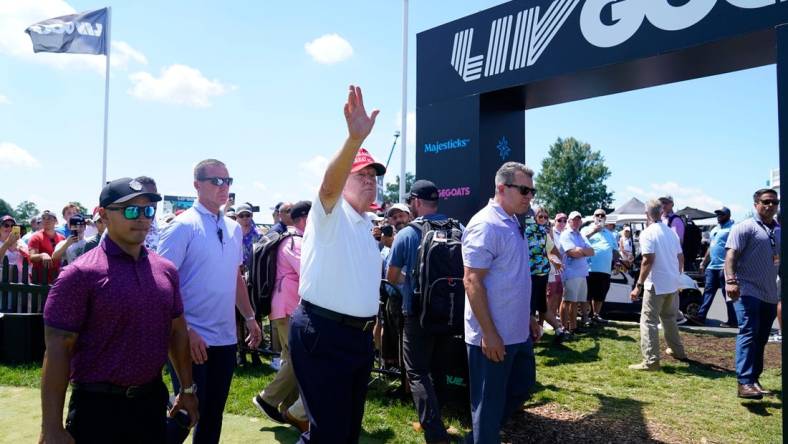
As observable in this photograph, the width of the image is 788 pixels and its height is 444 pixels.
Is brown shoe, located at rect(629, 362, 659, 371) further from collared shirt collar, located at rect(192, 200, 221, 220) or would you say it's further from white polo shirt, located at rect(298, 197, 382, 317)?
collared shirt collar, located at rect(192, 200, 221, 220)

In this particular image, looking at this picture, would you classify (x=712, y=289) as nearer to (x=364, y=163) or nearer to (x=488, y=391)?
(x=488, y=391)

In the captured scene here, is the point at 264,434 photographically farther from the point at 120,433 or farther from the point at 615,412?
the point at 615,412

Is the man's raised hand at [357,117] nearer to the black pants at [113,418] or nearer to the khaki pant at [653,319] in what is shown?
the black pants at [113,418]

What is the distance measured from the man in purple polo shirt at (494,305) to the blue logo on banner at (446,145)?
8.60ft

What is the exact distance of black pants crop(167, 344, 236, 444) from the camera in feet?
10.8

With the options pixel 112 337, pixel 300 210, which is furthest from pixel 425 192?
pixel 112 337

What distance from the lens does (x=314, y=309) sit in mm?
2770

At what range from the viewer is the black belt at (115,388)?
2328 mm

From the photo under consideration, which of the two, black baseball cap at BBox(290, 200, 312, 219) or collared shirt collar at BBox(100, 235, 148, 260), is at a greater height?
black baseball cap at BBox(290, 200, 312, 219)

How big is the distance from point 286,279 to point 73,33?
1656 cm

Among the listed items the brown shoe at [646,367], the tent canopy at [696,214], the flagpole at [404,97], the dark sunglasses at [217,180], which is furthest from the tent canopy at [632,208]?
the dark sunglasses at [217,180]

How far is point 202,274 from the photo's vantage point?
3357mm

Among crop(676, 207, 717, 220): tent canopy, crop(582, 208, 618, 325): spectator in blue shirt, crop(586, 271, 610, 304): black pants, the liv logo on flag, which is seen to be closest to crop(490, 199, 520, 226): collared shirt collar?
crop(582, 208, 618, 325): spectator in blue shirt

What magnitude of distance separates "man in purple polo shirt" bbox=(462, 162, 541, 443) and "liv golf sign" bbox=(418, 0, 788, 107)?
227 cm
